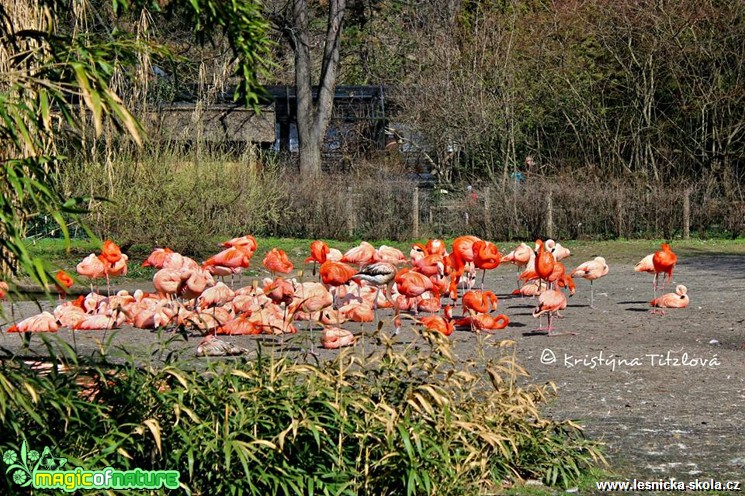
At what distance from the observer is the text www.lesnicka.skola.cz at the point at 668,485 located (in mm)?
4871

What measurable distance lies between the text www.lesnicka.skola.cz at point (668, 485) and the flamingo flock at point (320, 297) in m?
3.51

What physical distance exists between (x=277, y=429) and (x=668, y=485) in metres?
Answer: 1.90

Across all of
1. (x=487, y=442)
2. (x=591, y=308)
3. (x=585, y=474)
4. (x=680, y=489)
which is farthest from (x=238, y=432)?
(x=591, y=308)

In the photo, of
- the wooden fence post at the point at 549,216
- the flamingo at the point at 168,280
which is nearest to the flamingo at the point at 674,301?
the flamingo at the point at 168,280

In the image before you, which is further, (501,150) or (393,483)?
(501,150)

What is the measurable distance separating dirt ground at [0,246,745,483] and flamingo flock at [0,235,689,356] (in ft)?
0.62

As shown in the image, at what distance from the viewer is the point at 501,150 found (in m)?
23.4

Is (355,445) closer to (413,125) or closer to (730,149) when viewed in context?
(730,149)

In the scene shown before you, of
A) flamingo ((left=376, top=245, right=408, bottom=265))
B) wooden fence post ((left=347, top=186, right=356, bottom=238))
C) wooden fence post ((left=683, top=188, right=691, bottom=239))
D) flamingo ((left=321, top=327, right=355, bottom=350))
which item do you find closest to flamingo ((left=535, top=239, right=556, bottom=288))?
flamingo ((left=376, top=245, right=408, bottom=265))

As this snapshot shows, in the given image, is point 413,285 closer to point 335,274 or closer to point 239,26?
point 335,274

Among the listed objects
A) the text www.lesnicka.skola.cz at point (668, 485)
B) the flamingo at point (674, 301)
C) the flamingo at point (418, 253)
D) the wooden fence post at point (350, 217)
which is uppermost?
the text www.lesnicka.skola.cz at point (668, 485)

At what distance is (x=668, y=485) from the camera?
4918 millimetres

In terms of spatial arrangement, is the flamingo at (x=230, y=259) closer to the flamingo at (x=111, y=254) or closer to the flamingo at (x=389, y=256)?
the flamingo at (x=111, y=254)

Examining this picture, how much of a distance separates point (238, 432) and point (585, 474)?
5.95ft
